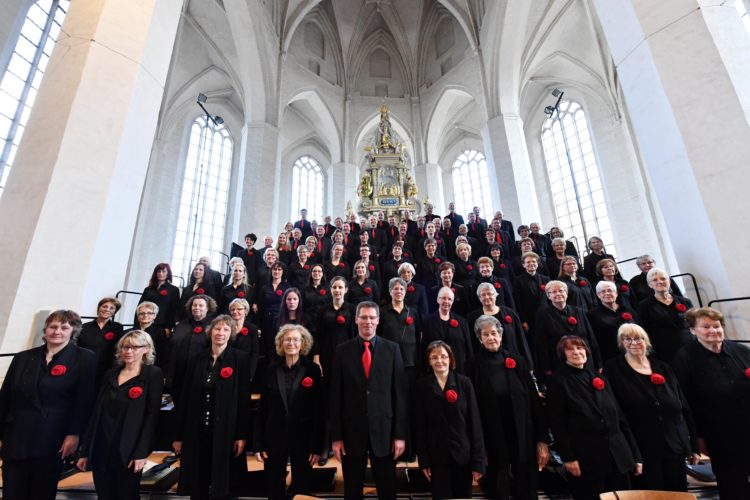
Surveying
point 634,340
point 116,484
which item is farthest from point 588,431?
point 116,484

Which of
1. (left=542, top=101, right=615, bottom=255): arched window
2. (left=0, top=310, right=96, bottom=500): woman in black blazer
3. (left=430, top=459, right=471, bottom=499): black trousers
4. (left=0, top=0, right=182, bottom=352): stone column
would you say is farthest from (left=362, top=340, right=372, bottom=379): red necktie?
(left=542, top=101, right=615, bottom=255): arched window

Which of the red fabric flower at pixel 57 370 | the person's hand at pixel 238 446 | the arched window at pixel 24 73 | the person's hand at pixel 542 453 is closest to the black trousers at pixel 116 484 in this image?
the person's hand at pixel 238 446

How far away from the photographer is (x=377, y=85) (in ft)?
61.2

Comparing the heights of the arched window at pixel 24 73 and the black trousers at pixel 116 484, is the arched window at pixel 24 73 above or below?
above

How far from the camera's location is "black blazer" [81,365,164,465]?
7.22 feet

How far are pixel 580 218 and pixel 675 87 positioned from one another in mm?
10918

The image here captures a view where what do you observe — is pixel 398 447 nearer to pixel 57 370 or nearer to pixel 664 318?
pixel 57 370

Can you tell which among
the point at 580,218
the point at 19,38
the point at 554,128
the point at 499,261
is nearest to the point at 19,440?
the point at 499,261

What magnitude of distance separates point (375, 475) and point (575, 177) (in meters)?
15.5

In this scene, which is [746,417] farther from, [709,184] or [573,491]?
[709,184]

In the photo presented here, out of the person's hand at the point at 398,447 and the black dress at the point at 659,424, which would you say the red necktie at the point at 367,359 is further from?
the black dress at the point at 659,424

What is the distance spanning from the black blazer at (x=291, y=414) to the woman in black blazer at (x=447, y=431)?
0.75 meters

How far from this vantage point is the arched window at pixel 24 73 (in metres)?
7.64

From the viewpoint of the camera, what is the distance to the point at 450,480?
2303 millimetres
